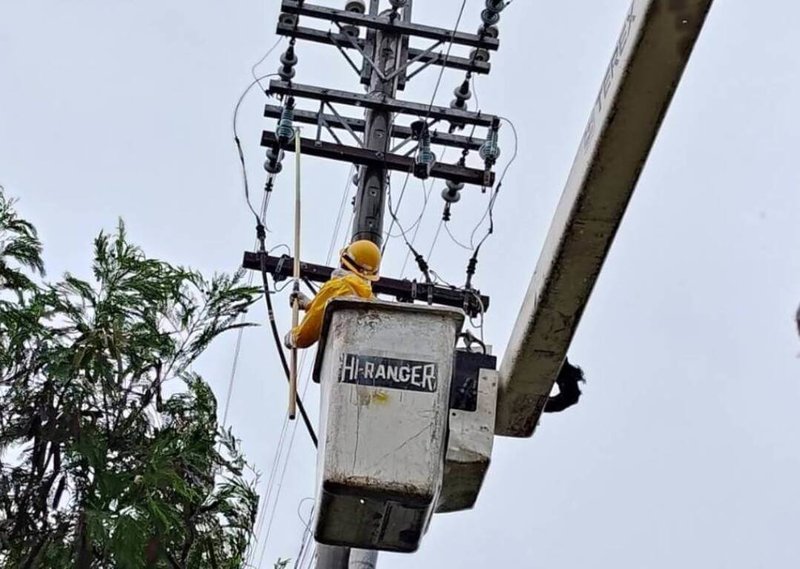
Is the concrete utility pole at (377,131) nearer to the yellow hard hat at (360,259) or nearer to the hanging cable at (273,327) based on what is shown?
the hanging cable at (273,327)

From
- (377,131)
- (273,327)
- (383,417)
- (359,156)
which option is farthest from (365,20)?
(383,417)

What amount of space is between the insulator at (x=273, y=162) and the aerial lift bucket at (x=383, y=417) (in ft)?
15.9

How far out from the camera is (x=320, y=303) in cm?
528

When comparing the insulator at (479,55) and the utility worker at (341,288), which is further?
the insulator at (479,55)

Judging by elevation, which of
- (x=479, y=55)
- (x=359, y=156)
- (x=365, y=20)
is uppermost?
(x=479, y=55)

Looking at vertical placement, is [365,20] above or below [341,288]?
above

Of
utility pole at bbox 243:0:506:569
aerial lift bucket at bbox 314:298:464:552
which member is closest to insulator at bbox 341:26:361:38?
utility pole at bbox 243:0:506:569

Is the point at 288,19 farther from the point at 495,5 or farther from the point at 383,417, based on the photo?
the point at 383,417

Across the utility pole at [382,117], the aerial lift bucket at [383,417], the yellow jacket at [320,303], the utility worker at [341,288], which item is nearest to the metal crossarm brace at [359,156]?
the utility pole at [382,117]

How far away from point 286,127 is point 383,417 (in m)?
4.88

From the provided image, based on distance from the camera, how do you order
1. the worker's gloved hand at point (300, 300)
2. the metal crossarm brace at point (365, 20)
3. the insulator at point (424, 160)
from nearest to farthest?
the worker's gloved hand at point (300, 300)
the insulator at point (424, 160)
the metal crossarm brace at point (365, 20)

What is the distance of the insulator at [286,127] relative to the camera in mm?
8953

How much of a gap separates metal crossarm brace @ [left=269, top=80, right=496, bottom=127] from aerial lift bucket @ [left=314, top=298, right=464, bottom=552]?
4420mm

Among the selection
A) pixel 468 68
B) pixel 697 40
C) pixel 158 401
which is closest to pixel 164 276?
pixel 158 401
